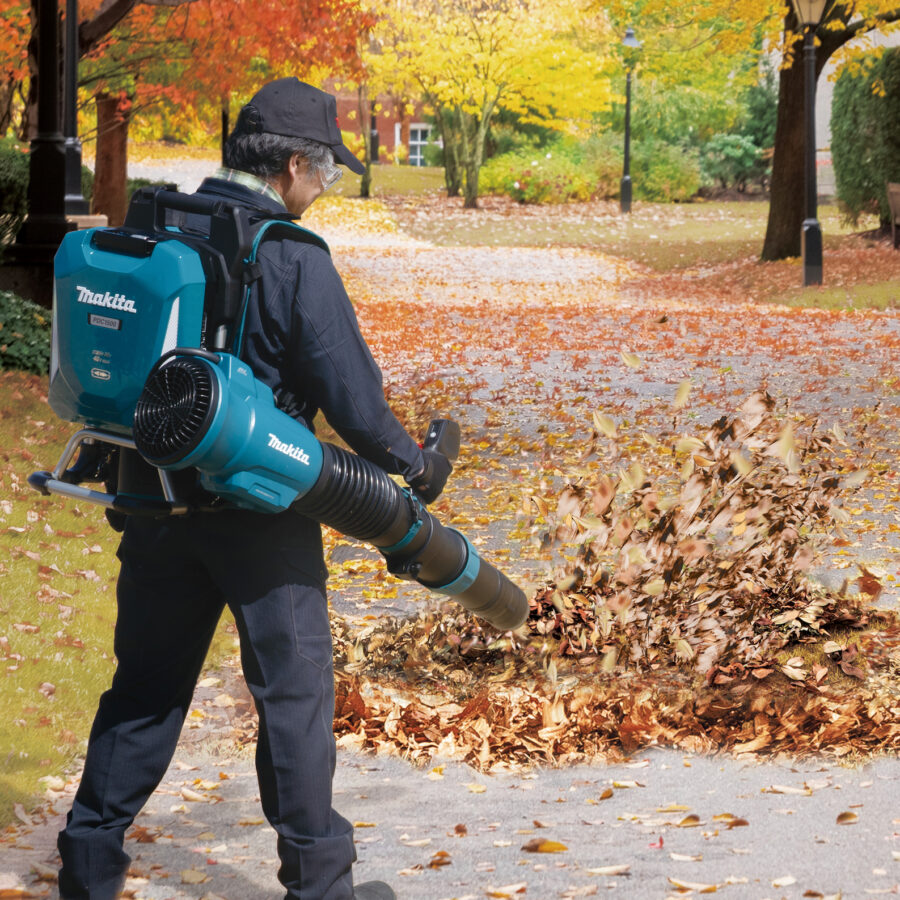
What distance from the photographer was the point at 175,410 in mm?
2645

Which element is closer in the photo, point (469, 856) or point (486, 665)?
point (469, 856)

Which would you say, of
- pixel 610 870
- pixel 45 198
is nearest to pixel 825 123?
pixel 45 198

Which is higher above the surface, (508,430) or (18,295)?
(18,295)

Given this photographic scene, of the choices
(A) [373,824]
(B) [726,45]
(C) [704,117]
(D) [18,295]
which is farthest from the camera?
(C) [704,117]

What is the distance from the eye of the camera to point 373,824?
4031mm

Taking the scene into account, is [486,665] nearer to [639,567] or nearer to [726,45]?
[639,567]

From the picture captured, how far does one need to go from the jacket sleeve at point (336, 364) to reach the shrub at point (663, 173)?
121ft

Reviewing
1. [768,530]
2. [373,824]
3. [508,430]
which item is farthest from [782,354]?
[373,824]

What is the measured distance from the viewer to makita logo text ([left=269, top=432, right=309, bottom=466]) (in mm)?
2691

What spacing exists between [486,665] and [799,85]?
58.7 feet

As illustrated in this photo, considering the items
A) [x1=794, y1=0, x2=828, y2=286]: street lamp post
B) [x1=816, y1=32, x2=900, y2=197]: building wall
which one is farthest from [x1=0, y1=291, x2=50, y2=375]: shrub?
[x1=816, y1=32, x2=900, y2=197]: building wall

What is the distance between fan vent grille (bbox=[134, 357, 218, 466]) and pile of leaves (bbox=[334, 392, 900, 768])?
226cm

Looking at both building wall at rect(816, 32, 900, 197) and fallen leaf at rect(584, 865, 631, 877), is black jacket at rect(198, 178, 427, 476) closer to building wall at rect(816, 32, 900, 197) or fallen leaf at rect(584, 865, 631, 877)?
fallen leaf at rect(584, 865, 631, 877)

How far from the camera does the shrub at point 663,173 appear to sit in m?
38.7
